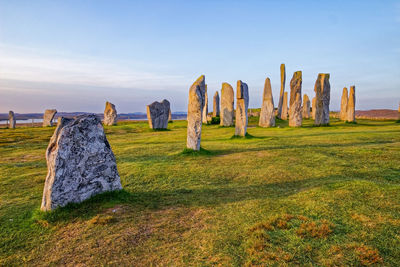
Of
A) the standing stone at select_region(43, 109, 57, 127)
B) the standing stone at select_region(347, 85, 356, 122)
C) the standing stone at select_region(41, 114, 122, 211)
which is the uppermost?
the standing stone at select_region(347, 85, 356, 122)

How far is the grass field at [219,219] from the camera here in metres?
3.63

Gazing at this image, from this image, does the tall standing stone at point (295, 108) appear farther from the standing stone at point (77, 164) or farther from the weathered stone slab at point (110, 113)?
the weathered stone slab at point (110, 113)

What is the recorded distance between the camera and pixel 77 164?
5.51 m

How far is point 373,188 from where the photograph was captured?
18.9 feet

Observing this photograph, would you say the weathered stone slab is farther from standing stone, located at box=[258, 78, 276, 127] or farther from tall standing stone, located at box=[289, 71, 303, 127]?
tall standing stone, located at box=[289, 71, 303, 127]

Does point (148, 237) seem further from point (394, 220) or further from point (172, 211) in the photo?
point (394, 220)

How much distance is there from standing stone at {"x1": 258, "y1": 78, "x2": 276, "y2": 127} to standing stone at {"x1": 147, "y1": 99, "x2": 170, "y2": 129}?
10.0 metres

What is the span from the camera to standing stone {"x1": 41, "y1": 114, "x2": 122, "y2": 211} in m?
5.24

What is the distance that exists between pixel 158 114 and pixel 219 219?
21.3 m

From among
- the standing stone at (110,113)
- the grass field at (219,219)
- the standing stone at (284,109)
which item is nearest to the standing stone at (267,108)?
the standing stone at (284,109)

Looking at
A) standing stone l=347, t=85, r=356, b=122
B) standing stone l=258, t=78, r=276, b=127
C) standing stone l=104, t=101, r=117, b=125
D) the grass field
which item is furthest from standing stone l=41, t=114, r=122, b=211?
standing stone l=104, t=101, r=117, b=125

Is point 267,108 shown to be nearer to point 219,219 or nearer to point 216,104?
point 216,104

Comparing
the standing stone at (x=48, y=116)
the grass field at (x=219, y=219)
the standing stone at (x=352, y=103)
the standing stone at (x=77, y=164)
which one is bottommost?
the grass field at (x=219, y=219)

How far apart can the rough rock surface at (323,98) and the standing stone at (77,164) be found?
2105cm
